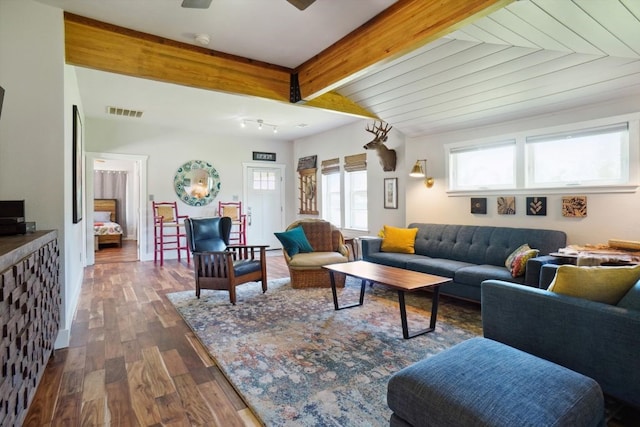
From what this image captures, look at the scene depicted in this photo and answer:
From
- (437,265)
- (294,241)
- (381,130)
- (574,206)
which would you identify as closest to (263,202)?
(294,241)

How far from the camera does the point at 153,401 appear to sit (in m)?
2.00

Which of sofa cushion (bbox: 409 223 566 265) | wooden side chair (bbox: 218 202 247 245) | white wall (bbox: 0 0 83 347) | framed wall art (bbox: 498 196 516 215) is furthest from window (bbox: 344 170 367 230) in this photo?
white wall (bbox: 0 0 83 347)

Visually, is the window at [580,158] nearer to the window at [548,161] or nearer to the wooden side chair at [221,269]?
the window at [548,161]

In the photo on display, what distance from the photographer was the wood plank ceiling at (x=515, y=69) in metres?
2.36

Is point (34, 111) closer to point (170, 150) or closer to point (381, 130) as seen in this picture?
point (381, 130)

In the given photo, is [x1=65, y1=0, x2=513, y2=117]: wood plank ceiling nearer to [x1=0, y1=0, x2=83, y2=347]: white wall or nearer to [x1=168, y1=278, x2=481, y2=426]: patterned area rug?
[x1=0, y1=0, x2=83, y2=347]: white wall

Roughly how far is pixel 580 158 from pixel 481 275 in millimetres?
1643

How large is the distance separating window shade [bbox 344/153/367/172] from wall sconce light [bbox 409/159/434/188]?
3.83ft

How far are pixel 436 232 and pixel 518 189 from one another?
109 cm

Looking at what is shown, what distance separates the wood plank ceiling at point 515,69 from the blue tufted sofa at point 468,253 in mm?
1359

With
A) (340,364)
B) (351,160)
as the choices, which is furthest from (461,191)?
(340,364)

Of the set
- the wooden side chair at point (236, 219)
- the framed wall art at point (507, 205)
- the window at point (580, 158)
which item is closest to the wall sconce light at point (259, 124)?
the wooden side chair at point (236, 219)

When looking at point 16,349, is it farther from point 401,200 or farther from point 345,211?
point 345,211

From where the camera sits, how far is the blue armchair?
5.32ft
